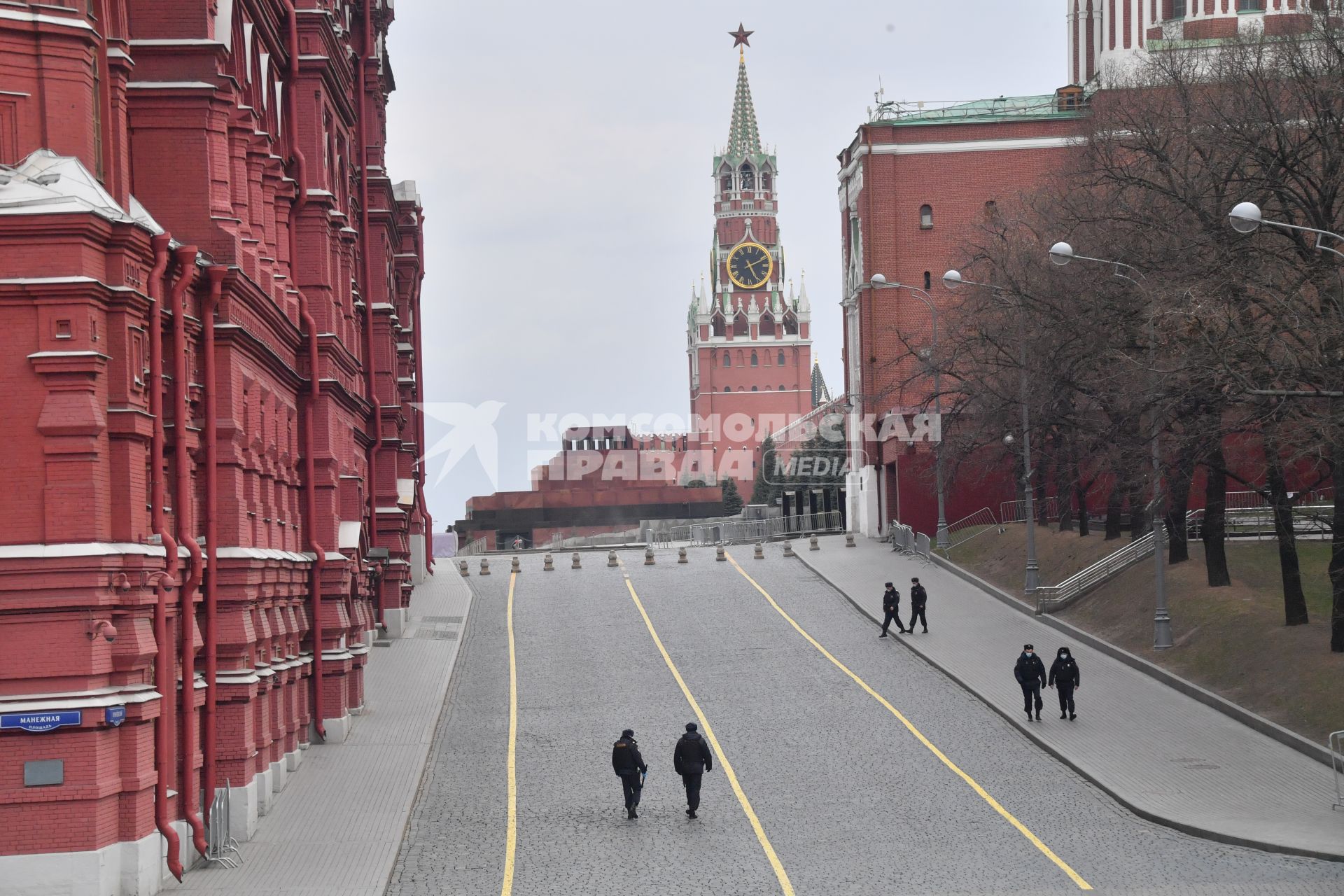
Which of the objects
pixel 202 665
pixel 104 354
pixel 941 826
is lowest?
A: pixel 941 826

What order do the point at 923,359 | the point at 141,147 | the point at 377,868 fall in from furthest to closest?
the point at 923,359 < the point at 141,147 < the point at 377,868

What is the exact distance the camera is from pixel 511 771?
25.9m

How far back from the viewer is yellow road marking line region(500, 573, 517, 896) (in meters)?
19.5

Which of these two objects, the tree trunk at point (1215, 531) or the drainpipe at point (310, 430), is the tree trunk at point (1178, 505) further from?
the drainpipe at point (310, 430)

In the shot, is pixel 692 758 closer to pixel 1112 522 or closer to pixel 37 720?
pixel 37 720

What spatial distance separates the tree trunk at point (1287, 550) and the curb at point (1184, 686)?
6.92 ft

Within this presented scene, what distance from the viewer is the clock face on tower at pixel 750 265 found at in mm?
185375

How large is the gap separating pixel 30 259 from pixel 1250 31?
2872cm

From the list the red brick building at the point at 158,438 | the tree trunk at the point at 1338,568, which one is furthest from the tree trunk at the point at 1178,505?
the red brick building at the point at 158,438

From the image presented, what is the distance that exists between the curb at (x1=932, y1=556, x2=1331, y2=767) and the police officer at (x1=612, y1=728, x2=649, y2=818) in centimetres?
949

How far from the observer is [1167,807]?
21812 mm

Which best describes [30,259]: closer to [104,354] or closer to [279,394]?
[104,354]

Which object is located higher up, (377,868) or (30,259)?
(30,259)

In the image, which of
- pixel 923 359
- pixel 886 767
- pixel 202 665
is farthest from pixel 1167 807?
pixel 923 359
